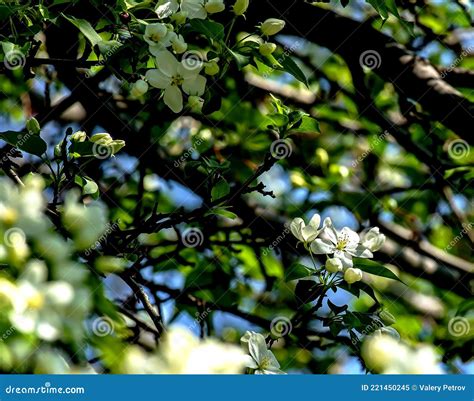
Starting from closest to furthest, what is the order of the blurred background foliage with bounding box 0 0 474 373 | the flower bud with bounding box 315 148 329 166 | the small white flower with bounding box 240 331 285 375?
the small white flower with bounding box 240 331 285 375, the blurred background foliage with bounding box 0 0 474 373, the flower bud with bounding box 315 148 329 166

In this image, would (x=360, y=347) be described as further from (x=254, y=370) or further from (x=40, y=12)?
(x=40, y=12)

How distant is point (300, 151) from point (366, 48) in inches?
23.9

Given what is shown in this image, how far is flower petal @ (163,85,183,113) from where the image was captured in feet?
6.25

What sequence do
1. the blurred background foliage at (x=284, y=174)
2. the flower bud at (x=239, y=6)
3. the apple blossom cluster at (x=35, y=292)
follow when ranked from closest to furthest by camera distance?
1. the apple blossom cluster at (x=35, y=292)
2. the flower bud at (x=239, y=6)
3. the blurred background foliage at (x=284, y=174)

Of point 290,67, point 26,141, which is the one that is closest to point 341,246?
point 290,67

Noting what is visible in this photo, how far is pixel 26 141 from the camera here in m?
1.87

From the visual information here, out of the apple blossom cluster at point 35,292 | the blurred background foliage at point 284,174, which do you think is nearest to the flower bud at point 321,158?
the blurred background foliage at point 284,174

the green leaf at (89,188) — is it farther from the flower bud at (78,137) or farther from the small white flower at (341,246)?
the small white flower at (341,246)

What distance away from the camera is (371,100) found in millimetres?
2873

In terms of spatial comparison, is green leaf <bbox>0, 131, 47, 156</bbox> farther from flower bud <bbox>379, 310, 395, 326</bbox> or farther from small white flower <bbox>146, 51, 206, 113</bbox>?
flower bud <bbox>379, 310, 395, 326</bbox>

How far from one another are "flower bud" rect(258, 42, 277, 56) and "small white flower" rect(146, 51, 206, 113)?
0.15 metres

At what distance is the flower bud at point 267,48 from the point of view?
1800 mm

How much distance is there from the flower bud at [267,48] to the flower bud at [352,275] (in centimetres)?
50

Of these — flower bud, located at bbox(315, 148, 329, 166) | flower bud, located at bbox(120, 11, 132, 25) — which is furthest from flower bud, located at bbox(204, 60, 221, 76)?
flower bud, located at bbox(315, 148, 329, 166)
